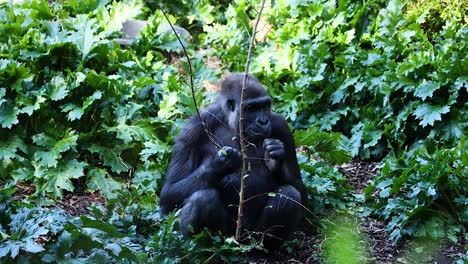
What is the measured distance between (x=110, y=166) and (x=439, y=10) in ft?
14.7

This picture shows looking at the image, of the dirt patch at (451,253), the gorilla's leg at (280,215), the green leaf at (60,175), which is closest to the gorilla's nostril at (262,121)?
the gorilla's leg at (280,215)

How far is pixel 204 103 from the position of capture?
323 inches

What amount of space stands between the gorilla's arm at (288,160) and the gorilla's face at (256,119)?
279mm

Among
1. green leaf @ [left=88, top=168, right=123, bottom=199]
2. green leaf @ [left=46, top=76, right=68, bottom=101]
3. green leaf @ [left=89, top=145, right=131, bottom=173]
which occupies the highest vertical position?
green leaf @ [left=46, top=76, right=68, bottom=101]

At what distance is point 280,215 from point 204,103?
2375 mm

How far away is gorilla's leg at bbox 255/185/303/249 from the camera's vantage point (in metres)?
6.14

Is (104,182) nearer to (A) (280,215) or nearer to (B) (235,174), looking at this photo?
Result: (B) (235,174)

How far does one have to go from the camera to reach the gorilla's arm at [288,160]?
6387 mm

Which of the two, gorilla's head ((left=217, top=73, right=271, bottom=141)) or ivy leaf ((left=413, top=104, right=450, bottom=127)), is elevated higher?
gorilla's head ((left=217, top=73, right=271, bottom=141))

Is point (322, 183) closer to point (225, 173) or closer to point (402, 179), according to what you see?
point (402, 179)

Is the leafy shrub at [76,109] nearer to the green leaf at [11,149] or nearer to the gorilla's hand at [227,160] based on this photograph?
the green leaf at [11,149]

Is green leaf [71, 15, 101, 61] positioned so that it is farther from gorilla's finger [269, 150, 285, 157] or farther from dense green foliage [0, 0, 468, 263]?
gorilla's finger [269, 150, 285, 157]

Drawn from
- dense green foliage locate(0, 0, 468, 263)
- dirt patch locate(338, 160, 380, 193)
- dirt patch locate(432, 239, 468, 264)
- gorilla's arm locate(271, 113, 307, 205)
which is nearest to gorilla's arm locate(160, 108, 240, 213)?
dense green foliage locate(0, 0, 468, 263)

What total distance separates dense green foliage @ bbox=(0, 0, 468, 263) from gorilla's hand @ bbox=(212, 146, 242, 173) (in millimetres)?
547
